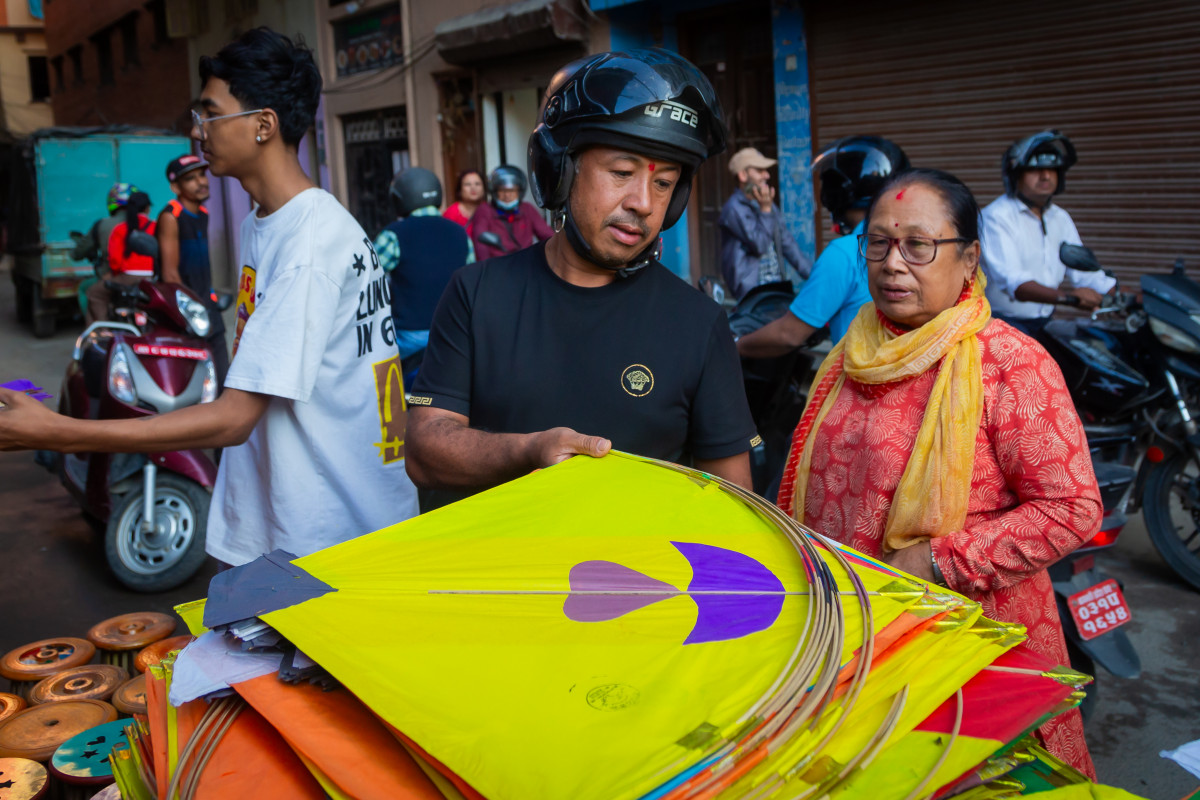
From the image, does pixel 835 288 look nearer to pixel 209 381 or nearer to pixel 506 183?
pixel 209 381

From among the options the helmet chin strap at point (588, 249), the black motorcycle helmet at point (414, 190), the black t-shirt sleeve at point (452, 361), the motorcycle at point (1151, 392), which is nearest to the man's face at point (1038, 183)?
the motorcycle at point (1151, 392)

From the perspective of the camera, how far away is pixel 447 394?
1892 millimetres

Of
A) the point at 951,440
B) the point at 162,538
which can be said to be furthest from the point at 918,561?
the point at 162,538

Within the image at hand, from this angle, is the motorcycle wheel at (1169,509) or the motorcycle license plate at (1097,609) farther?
the motorcycle wheel at (1169,509)

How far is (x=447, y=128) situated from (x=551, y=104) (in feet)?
44.3

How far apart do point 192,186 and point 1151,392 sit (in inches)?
295

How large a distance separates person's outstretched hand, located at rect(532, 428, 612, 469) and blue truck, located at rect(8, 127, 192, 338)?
14.7 m

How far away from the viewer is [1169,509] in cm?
446

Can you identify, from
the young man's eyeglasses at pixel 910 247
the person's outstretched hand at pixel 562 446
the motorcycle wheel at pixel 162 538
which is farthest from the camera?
the motorcycle wheel at pixel 162 538

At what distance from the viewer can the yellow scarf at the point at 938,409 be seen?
6.48 ft

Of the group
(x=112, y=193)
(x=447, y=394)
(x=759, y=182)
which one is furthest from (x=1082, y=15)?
(x=112, y=193)

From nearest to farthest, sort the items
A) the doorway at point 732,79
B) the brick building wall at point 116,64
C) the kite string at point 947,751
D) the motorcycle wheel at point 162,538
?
the kite string at point 947,751 < the motorcycle wheel at point 162,538 < the doorway at point 732,79 < the brick building wall at point 116,64

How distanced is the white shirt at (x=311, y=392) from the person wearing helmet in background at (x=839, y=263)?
70.3 inches

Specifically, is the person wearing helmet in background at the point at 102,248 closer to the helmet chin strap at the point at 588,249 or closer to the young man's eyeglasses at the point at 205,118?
the young man's eyeglasses at the point at 205,118
